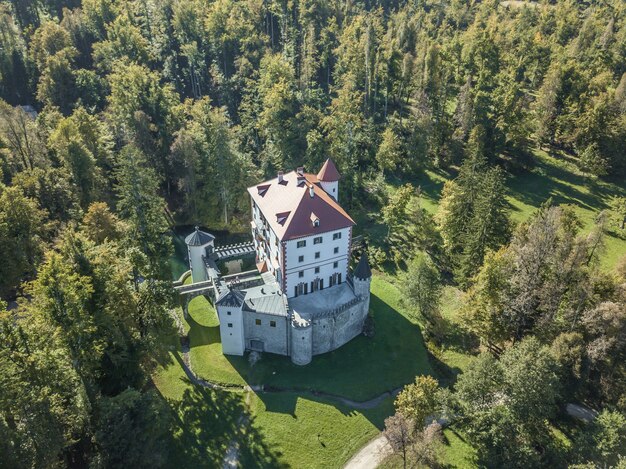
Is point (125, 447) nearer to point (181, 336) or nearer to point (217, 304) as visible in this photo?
point (217, 304)

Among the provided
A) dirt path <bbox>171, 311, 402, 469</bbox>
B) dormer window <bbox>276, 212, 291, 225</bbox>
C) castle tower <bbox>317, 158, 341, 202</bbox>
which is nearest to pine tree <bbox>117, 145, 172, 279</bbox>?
dirt path <bbox>171, 311, 402, 469</bbox>

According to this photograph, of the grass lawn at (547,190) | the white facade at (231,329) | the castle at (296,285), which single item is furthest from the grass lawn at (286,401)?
the grass lawn at (547,190)

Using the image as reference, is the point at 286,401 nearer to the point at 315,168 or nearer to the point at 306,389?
the point at 306,389

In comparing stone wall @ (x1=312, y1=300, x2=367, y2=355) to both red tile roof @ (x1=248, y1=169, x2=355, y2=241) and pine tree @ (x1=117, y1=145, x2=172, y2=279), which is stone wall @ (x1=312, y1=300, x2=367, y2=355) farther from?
pine tree @ (x1=117, y1=145, x2=172, y2=279)

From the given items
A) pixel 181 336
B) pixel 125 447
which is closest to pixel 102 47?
pixel 181 336

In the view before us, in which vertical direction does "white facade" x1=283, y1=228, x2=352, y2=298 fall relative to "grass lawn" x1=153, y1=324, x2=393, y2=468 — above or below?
above

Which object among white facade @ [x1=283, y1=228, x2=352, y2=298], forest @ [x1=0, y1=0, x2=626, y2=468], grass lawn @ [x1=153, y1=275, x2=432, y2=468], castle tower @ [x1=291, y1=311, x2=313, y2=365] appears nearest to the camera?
forest @ [x1=0, y1=0, x2=626, y2=468]

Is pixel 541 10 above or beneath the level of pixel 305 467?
above
